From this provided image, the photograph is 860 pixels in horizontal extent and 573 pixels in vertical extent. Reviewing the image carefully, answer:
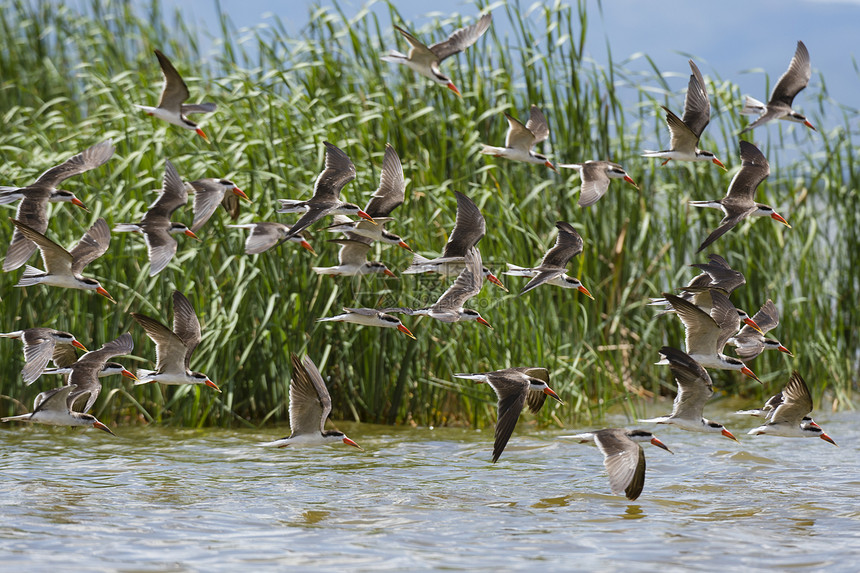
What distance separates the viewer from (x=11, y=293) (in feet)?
25.0

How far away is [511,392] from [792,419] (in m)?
1.88

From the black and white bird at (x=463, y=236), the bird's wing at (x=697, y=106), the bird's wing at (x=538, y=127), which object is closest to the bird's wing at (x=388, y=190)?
the black and white bird at (x=463, y=236)

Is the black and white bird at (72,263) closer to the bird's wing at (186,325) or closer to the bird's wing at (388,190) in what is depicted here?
the bird's wing at (186,325)

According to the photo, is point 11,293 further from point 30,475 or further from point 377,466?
point 377,466

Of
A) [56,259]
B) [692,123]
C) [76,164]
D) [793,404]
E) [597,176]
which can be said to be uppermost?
[692,123]

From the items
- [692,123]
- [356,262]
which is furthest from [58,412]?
[692,123]

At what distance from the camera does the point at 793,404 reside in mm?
5898

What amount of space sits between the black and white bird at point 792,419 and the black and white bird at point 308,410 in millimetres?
2459

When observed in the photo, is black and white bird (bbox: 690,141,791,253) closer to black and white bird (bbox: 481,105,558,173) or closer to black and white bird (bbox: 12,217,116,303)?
black and white bird (bbox: 481,105,558,173)

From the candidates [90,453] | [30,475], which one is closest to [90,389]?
[30,475]

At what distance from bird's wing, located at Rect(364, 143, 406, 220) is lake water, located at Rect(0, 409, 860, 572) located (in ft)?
5.41

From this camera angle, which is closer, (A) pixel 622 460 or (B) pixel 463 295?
(A) pixel 622 460

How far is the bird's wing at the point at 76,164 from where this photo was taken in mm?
6121

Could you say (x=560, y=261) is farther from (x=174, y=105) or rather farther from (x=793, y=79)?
(x=174, y=105)
